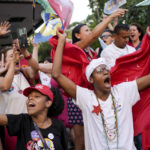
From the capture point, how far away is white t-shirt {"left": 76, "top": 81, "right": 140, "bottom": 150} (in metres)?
3.04

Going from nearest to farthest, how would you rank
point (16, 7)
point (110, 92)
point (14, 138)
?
point (110, 92)
point (14, 138)
point (16, 7)

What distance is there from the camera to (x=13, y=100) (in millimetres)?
3910

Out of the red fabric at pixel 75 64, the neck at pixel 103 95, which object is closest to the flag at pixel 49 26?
the red fabric at pixel 75 64

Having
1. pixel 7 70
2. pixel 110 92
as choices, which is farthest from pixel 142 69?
pixel 7 70

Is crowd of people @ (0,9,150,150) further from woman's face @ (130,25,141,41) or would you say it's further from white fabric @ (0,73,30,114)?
woman's face @ (130,25,141,41)

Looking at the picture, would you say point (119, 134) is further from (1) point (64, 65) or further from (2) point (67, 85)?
(1) point (64, 65)

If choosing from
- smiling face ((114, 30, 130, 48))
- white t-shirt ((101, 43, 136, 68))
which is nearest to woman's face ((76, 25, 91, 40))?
white t-shirt ((101, 43, 136, 68))

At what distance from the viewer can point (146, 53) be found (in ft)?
11.1

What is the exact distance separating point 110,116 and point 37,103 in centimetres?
87

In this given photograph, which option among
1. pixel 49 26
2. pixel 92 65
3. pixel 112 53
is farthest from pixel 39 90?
pixel 112 53

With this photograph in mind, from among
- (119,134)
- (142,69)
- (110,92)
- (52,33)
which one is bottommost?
(119,134)

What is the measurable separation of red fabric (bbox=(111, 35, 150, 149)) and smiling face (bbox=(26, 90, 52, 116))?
906 millimetres

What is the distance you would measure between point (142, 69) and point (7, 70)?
72.0 inches

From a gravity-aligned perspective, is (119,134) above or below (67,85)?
below
